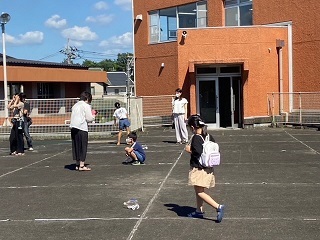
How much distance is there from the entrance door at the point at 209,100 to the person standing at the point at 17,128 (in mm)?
10066

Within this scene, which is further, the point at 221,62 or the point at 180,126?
the point at 221,62

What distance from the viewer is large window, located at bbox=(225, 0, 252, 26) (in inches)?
993

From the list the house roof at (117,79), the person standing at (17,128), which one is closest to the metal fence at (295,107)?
the person standing at (17,128)

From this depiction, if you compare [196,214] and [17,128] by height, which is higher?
[17,128]

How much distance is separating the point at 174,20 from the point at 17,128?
14552 mm

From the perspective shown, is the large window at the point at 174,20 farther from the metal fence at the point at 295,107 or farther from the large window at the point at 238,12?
the metal fence at the point at 295,107

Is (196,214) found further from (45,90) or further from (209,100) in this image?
(45,90)

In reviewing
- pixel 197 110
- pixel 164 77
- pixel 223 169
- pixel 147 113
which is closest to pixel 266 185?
pixel 223 169

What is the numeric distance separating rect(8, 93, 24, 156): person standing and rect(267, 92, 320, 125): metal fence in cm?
1195

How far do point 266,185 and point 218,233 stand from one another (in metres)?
3.35

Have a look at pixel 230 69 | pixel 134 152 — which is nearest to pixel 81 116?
pixel 134 152

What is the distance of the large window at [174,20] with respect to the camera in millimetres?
Result: 26656

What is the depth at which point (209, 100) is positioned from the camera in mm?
23672

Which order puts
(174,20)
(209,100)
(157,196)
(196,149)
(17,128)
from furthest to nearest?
(174,20) → (209,100) → (17,128) → (157,196) → (196,149)
